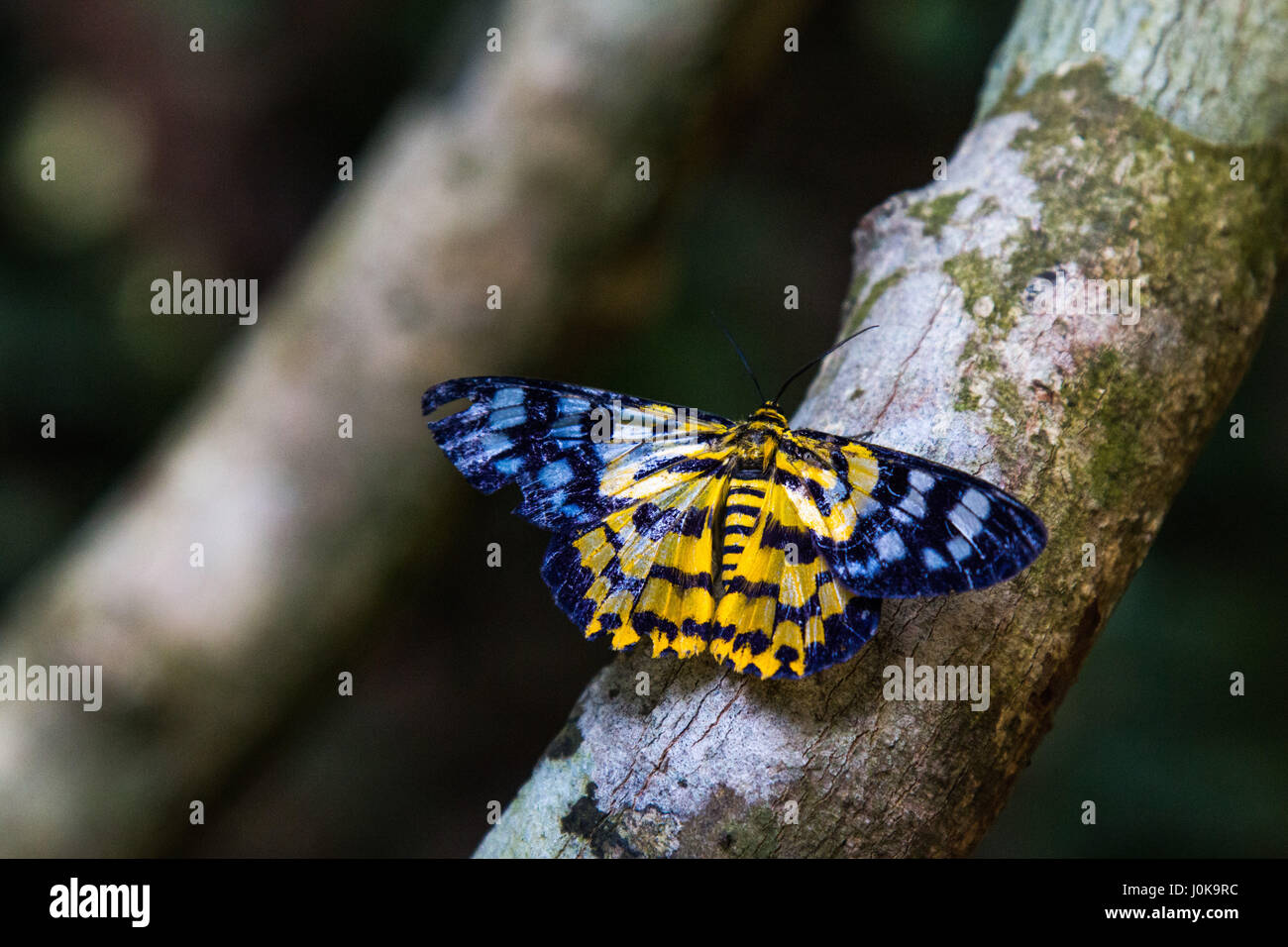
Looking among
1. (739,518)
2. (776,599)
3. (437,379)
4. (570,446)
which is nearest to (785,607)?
(776,599)

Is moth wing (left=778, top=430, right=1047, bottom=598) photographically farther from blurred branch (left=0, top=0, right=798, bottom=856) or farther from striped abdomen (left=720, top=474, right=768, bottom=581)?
blurred branch (left=0, top=0, right=798, bottom=856)

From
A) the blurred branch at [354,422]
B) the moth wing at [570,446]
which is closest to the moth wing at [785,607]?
the moth wing at [570,446]

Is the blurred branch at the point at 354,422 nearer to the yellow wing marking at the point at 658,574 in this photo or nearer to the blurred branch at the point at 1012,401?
the blurred branch at the point at 1012,401

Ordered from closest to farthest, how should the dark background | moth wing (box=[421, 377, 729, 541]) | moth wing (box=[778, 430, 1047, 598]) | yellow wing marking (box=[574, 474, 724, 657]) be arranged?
moth wing (box=[778, 430, 1047, 598])
yellow wing marking (box=[574, 474, 724, 657])
moth wing (box=[421, 377, 729, 541])
the dark background

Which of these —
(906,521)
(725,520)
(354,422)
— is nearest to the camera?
(906,521)

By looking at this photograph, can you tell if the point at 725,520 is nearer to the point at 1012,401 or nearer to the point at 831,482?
the point at 831,482

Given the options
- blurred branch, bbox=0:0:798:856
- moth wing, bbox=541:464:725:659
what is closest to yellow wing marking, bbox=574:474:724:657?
moth wing, bbox=541:464:725:659
